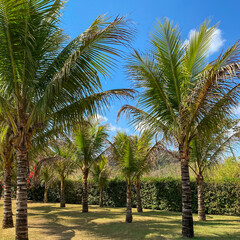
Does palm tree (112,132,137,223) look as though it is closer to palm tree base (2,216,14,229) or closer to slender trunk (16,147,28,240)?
palm tree base (2,216,14,229)

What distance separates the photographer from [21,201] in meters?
6.39

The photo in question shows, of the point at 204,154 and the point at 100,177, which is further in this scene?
the point at 100,177

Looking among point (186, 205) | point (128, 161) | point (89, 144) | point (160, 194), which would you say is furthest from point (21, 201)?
point (160, 194)

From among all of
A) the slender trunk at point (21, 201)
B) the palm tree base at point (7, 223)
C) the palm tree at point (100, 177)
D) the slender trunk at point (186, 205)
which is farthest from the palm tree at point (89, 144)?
the slender trunk at point (21, 201)

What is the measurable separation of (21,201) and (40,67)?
12.0 ft

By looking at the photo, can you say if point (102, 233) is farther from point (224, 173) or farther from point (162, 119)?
point (224, 173)

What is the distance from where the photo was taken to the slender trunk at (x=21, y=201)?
6.23 metres

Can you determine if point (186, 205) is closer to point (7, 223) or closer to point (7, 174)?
point (7, 223)

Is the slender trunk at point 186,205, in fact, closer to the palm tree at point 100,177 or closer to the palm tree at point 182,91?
the palm tree at point 182,91

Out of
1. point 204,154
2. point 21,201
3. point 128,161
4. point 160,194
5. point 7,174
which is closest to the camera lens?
point 21,201

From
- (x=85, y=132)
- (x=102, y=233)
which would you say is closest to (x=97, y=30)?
(x=102, y=233)

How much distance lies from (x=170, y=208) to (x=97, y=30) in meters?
14.5

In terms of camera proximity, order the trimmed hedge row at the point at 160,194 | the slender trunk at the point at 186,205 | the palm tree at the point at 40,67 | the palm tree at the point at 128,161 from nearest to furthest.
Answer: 1. the palm tree at the point at 40,67
2. the slender trunk at the point at 186,205
3. the palm tree at the point at 128,161
4. the trimmed hedge row at the point at 160,194

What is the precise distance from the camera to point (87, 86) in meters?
6.44
